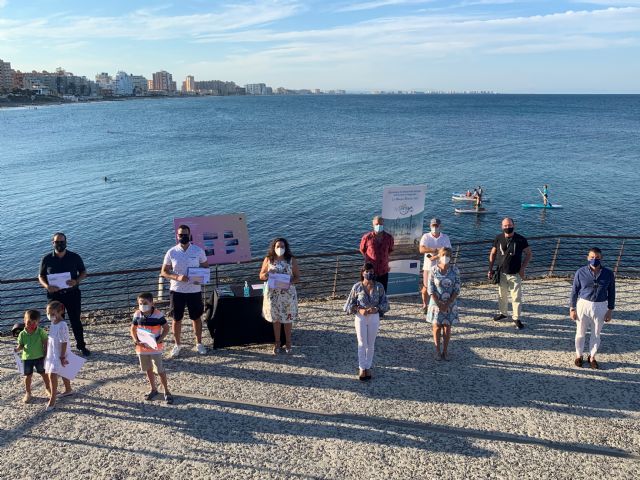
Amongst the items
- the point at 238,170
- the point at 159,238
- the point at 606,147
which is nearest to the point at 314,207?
the point at 159,238

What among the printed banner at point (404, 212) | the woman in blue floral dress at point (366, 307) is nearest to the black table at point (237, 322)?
the woman in blue floral dress at point (366, 307)

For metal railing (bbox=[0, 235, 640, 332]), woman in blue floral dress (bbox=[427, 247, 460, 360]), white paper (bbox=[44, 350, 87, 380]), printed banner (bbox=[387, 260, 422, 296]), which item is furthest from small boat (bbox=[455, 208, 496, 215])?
white paper (bbox=[44, 350, 87, 380])

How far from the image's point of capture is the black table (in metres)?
7.90

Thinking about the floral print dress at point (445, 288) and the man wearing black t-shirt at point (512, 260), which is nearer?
the floral print dress at point (445, 288)

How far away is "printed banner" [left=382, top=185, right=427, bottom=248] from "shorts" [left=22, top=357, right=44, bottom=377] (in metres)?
6.62

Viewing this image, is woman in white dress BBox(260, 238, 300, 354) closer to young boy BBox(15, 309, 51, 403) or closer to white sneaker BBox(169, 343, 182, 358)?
white sneaker BBox(169, 343, 182, 358)

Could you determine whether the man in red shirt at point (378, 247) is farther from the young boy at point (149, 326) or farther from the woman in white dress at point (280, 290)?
the young boy at point (149, 326)

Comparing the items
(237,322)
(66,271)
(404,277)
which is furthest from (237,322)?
(404,277)

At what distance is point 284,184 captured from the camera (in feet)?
138

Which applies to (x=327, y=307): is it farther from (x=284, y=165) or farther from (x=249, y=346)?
(x=284, y=165)

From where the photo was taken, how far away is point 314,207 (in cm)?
3412

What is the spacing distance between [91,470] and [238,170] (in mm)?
46102

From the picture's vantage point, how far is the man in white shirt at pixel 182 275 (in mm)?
7523

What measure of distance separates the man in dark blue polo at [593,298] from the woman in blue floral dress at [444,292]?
177 centimetres
